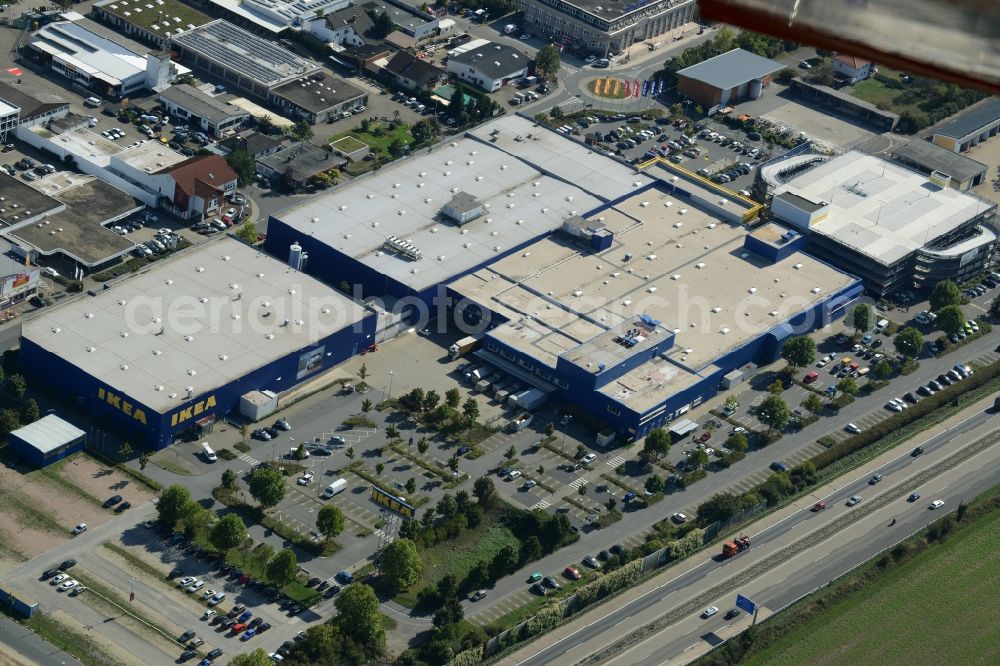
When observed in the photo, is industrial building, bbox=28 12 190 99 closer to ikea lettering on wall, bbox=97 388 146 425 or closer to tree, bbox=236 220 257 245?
tree, bbox=236 220 257 245

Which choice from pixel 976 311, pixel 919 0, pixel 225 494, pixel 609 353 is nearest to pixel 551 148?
pixel 609 353

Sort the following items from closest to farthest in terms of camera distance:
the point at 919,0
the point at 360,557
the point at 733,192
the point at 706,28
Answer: the point at 919,0, the point at 360,557, the point at 733,192, the point at 706,28

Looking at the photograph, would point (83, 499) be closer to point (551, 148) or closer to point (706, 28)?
point (551, 148)

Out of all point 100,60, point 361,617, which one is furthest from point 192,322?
point 100,60

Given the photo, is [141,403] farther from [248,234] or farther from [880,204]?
[880,204]

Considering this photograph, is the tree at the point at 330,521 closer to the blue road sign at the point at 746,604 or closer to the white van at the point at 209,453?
the white van at the point at 209,453

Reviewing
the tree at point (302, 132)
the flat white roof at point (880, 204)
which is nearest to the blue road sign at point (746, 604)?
the flat white roof at point (880, 204)
